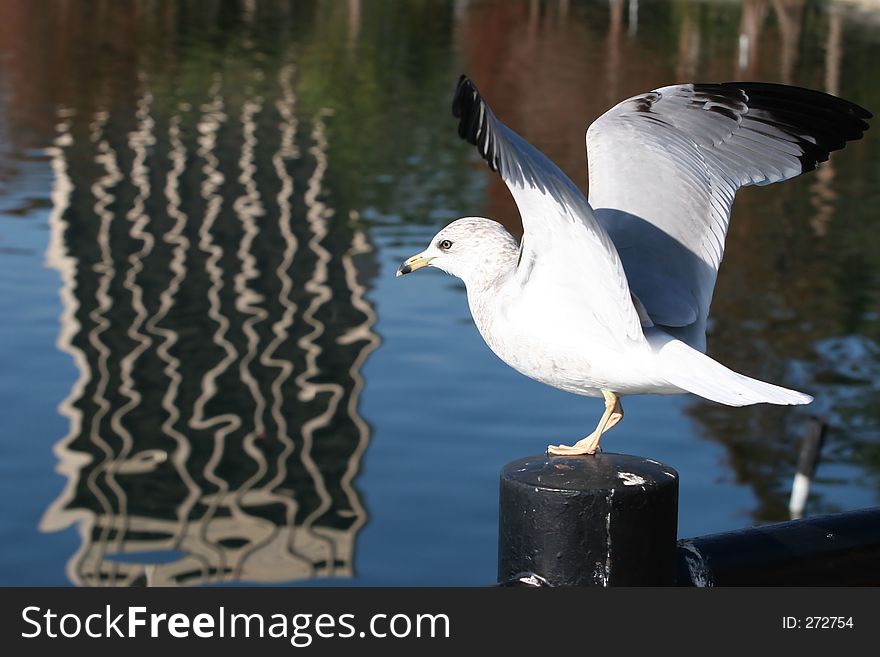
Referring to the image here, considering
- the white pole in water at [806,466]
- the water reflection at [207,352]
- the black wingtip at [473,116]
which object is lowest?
the water reflection at [207,352]

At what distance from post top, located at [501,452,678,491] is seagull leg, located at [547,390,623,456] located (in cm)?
7

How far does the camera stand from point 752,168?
11.8 ft

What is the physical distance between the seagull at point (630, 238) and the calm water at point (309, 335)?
730 centimetres

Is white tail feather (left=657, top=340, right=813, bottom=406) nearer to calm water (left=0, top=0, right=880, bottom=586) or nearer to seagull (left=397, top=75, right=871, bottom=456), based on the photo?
A: seagull (left=397, top=75, right=871, bottom=456)

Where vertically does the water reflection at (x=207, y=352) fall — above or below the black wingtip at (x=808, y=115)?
below

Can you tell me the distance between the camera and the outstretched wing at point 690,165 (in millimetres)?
3348

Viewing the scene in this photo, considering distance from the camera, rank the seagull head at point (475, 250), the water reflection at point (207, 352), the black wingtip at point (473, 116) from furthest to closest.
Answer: the water reflection at point (207, 352), the seagull head at point (475, 250), the black wingtip at point (473, 116)

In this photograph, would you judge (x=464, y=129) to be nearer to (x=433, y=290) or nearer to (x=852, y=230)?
(x=433, y=290)

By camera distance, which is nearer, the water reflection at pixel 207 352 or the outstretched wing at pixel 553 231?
the outstretched wing at pixel 553 231

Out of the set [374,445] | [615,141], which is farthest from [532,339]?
[374,445]

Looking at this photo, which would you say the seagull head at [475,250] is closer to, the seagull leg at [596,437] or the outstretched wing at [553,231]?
the outstretched wing at [553,231]

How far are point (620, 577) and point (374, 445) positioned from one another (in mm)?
10445

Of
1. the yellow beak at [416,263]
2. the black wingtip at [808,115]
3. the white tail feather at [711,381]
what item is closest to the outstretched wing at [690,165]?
the black wingtip at [808,115]

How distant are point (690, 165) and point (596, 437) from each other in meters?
0.81
